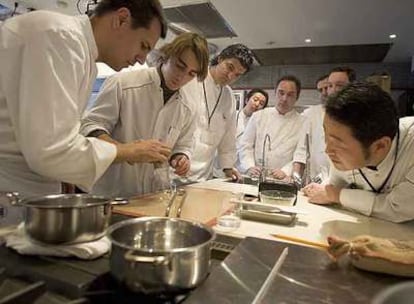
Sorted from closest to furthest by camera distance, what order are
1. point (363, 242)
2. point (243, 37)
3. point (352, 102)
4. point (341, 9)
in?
point (363, 242) < point (352, 102) < point (341, 9) < point (243, 37)

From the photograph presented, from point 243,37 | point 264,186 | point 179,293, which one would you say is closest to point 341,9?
point 243,37

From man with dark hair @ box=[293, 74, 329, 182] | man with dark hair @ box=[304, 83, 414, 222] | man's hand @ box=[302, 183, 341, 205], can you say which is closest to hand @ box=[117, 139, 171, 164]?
man with dark hair @ box=[304, 83, 414, 222]

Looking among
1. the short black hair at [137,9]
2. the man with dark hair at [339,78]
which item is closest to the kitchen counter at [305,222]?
the short black hair at [137,9]

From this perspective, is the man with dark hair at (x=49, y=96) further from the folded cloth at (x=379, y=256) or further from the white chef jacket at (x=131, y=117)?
the folded cloth at (x=379, y=256)

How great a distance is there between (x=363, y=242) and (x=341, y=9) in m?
3.55

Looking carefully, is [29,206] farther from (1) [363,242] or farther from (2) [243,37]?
(2) [243,37]

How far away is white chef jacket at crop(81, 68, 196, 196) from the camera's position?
1.50 m

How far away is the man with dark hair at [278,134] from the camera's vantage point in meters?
2.82

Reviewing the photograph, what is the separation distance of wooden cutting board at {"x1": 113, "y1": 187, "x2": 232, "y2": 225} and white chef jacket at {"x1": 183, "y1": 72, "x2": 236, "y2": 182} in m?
0.66

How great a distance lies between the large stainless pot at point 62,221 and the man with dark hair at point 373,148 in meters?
0.85

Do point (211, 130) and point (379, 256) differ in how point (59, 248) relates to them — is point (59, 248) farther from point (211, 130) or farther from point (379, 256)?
point (211, 130)

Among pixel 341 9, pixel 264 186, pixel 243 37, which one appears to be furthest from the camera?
pixel 243 37

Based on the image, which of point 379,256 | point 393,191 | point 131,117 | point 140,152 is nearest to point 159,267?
point 379,256

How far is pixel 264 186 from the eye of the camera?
1.46m
